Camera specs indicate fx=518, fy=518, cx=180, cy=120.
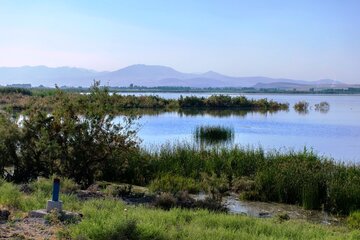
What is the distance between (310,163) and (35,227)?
10.0 meters

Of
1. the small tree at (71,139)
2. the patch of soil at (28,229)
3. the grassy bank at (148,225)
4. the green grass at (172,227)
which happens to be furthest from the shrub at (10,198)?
the small tree at (71,139)

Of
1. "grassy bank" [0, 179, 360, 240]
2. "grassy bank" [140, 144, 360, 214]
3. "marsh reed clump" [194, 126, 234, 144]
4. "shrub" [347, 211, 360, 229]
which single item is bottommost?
"marsh reed clump" [194, 126, 234, 144]

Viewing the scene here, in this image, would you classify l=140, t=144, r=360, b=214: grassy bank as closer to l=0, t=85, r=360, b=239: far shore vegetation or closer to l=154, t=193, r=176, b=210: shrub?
l=0, t=85, r=360, b=239: far shore vegetation

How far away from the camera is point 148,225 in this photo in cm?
673

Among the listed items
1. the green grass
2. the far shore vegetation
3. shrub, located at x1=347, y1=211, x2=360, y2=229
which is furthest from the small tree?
shrub, located at x1=347, y1=211, x2=360, y2=229

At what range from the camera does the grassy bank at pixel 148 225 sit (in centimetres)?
650

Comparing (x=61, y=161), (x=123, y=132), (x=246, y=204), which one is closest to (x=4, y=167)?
(x=61, y=161)

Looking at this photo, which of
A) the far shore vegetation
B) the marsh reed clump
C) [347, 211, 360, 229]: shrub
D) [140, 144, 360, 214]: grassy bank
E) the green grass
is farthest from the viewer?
the marsh reed clump

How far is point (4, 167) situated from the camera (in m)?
13.4

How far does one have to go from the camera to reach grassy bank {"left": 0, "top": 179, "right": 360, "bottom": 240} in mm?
6504

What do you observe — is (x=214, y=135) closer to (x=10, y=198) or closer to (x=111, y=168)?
(x=111, y=168)

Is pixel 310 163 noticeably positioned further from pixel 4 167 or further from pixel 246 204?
pixel 4 167

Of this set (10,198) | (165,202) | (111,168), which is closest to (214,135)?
(111,168)

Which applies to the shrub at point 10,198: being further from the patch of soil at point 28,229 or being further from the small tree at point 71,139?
the small tree at point 71,139
